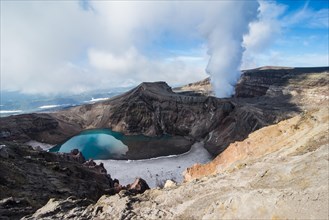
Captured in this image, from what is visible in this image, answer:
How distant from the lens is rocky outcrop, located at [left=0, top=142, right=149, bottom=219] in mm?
25188

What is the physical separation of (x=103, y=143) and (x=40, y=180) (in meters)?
46.3

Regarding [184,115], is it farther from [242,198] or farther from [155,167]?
[242,198]

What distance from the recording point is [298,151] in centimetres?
1820

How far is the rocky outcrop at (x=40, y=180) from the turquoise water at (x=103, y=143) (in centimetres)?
2635

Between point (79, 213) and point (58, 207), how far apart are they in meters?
1.33

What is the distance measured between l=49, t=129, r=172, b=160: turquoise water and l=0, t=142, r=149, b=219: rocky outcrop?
26346mm

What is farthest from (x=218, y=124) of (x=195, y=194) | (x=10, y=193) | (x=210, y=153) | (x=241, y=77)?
(x=195, y=194)

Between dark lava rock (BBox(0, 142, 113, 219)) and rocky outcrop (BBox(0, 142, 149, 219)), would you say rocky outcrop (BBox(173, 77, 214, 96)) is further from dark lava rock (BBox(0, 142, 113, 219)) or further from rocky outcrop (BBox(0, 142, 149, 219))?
dark lava rock (BBox(0, 142, 113, 219))

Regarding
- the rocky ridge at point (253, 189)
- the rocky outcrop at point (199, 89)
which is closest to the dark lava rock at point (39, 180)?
the rocky ridge at point (253, 189)

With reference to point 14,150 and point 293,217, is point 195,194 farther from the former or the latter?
point 14,150

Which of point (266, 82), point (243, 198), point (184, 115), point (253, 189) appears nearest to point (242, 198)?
point (243, 198)

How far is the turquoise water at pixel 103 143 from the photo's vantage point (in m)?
66.8

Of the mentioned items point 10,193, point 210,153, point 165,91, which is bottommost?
point 210,153

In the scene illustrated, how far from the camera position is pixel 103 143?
2990 inches
